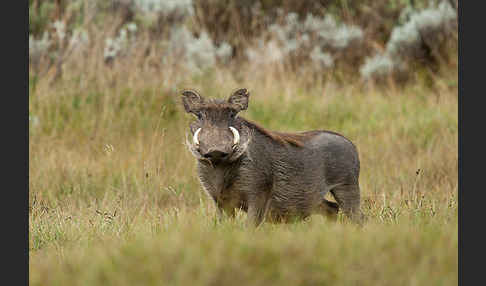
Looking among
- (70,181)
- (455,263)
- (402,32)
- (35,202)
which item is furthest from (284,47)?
(455,263)

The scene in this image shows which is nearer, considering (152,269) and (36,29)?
(152,269)

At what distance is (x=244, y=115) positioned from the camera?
28.1 ft

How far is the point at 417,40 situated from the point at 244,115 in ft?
14.7

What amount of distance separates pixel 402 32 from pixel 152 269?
31.5 feet

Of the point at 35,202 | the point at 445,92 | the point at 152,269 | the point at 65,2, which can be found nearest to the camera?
the point at 152,269

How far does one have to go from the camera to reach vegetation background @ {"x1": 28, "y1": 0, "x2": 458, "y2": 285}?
117 inches

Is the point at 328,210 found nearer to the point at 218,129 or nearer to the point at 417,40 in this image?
the point at 218,129

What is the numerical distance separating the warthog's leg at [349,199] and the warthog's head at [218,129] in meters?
0.95

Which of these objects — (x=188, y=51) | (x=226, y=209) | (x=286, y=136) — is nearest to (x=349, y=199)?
(x=286, y=136)

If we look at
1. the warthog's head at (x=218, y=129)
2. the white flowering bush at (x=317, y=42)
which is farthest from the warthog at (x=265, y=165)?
the white flowering bush at (x=317, y=42)

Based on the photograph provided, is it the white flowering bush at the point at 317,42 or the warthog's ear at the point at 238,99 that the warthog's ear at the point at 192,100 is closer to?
the warthog's ear at the point at 238,99

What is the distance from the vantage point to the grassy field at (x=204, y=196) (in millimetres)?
2895

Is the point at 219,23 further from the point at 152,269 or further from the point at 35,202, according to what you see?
the point at 152,269

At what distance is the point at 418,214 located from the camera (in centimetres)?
441
